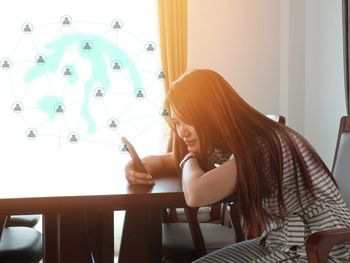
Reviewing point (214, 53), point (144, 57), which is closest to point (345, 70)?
point (214, 53)

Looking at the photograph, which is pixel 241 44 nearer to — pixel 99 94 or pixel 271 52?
pixel 271 52

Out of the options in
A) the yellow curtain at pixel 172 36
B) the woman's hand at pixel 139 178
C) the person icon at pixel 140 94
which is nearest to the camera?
the woman's hand at pixel 139 178

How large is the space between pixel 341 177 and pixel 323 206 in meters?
0.48

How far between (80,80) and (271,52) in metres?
1.38

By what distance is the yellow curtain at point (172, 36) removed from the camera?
3.11 meters

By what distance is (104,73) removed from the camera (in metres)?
3.19

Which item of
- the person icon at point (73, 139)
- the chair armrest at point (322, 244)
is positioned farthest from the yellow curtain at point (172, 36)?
the chair armrest at point (322, 244)

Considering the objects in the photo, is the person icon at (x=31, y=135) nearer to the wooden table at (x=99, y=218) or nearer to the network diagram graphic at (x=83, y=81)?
the network diagram graphic at (x=83, y=81)

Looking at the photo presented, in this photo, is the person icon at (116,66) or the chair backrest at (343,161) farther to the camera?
the person icon at (116,66)

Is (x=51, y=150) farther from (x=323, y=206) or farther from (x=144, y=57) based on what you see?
(x=323, y=206)

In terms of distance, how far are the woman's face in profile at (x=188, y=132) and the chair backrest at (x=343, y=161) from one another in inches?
24.7

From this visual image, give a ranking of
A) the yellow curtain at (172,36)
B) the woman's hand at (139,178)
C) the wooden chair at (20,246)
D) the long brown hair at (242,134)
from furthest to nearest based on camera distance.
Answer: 1. the yellow curtain at (172,36)
2. the wooden chair at (20,246)
3. the woman's hand at (139,178)
4. the long brown hair at (242,134)

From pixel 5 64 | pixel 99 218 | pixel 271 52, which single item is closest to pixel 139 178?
pixel 99 218

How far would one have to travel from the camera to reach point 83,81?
317cm
